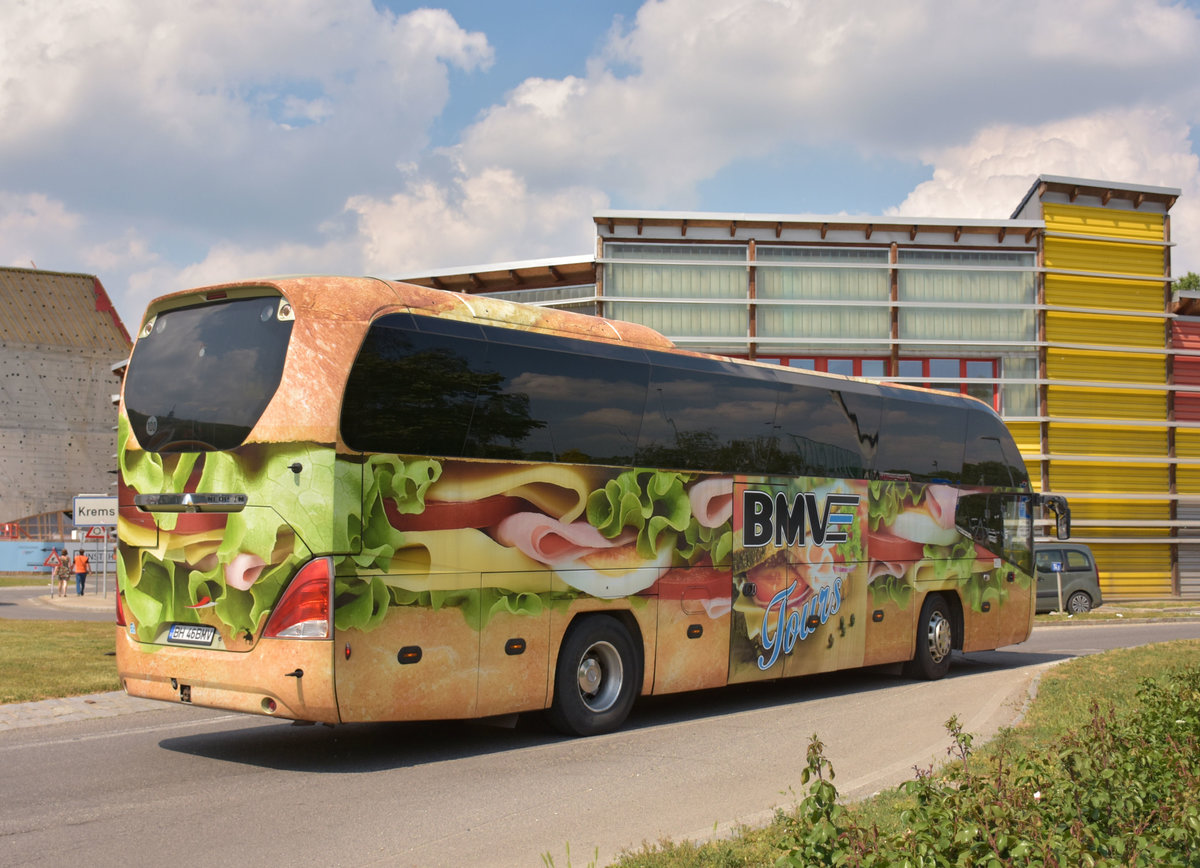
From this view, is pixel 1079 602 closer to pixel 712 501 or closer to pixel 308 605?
pixel 712 501

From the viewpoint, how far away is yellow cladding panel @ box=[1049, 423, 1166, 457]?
111 feet

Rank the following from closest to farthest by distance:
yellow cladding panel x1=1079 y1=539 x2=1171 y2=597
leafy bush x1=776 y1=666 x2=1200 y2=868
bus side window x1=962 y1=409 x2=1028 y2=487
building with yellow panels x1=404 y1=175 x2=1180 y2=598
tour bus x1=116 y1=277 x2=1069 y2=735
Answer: leafy bush x1=776 y1=666 x2=1200 y2=868 → tour bus x1=116 y1=277 x2=1069 y2=735 → bus side window x1=962 y1=409 x2=1028 y2=487 → building with yellow panels x1=404 y1=175 x2=1180 y2=598 → yellow cladding panel x1=1079 y1=539 x2=1171 y2=597

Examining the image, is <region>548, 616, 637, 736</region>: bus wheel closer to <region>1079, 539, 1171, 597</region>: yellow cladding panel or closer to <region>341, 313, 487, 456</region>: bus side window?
<region>341, 313, 487, 456</region>: bus side window

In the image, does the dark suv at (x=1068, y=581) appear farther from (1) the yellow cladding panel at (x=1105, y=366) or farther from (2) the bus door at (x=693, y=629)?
(2) the bus door at (x=693, y=629)

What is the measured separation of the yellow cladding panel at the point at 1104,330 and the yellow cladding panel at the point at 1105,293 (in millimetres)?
286

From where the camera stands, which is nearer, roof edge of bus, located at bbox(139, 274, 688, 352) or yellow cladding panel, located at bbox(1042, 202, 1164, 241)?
roof edge of bus, located at bbox(139, 274, 688, 352)

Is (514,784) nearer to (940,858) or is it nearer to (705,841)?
(705,841)

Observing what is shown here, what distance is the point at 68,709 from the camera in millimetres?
11438

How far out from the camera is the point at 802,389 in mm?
13172

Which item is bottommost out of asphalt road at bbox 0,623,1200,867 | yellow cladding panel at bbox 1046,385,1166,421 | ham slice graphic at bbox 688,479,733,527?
asphalt road at bbox 0,623,1200,867

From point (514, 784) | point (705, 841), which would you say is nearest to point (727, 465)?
point (514, 784)

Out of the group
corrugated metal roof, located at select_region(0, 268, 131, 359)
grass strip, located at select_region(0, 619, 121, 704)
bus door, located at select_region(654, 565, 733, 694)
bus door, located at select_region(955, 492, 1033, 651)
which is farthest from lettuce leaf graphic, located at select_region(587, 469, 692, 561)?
corrugated metal roof, located at select_region(0, 268, 131, 359)

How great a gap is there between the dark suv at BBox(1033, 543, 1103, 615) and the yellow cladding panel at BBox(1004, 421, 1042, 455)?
4326 mm

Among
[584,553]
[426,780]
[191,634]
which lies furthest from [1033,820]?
[191,634]
